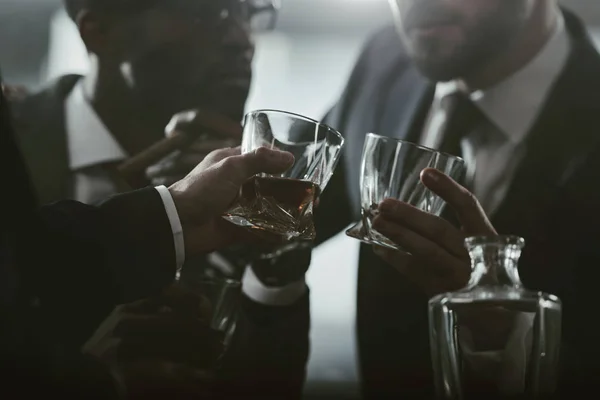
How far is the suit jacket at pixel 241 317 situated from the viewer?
0.98 metres

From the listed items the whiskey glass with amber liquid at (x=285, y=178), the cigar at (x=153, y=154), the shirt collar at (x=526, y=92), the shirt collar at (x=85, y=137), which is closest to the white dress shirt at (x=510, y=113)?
the shirt collar at (x=526, y=92)

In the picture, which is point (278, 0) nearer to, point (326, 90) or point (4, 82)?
point (326, 90)

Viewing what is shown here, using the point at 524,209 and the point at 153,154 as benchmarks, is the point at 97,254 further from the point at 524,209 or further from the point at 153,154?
the point at 524,209

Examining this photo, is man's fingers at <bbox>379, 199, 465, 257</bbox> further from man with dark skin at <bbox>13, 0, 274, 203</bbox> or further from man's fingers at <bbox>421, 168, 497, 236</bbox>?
man with dark skin at <bbox>13, 0, 274, 203</bbox>

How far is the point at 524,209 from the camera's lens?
3.27 feet

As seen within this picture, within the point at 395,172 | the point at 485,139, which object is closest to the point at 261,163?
the point at 395,172

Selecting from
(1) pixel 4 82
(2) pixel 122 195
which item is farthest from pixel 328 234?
(1) pixel 4 82

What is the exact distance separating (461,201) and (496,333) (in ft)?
0.59

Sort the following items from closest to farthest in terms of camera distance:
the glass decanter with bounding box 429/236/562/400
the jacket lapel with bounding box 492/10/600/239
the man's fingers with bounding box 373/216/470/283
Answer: the glass decanter with bounding box 429/236/562/400, the man's fingers with bounding box 373/216/470/283, the jacket lapel with bounding box 492/10/600/239

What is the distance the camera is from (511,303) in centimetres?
78

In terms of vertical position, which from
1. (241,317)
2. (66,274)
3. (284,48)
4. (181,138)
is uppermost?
(284,48)

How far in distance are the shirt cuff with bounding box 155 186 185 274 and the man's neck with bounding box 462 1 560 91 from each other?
0.46 metres

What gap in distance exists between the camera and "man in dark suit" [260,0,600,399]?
980mm

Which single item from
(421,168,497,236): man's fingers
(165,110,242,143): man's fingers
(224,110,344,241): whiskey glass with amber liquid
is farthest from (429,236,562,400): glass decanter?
(165,110,242,143): man's fingers
